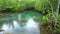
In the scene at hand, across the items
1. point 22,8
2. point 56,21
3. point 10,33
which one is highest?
point 22,8

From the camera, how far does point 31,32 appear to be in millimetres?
12984

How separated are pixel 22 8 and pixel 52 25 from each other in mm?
17752

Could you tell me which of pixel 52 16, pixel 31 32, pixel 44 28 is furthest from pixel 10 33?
pixel 52 16

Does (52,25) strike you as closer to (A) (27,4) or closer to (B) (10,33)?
(B) (10,33)

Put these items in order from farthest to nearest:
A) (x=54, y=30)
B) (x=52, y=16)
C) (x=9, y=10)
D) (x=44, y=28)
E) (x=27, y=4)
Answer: (x=27, y=4) → (x=9, y=10) → (x=44, y=28) → (x=52, y=16) → (x=54, y=30)

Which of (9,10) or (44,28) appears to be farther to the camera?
(9,10)

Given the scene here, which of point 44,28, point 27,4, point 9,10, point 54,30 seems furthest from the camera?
point 27,4

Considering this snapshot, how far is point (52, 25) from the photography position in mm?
12703

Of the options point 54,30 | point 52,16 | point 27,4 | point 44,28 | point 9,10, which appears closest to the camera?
point 54,30

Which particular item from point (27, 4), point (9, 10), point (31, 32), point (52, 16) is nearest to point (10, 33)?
point (31, 32)

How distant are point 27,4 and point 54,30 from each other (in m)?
19.4

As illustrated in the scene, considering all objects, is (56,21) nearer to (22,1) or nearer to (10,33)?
(10,33)

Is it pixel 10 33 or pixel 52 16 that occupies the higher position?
pixel 52 16

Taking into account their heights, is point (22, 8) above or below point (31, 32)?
above
